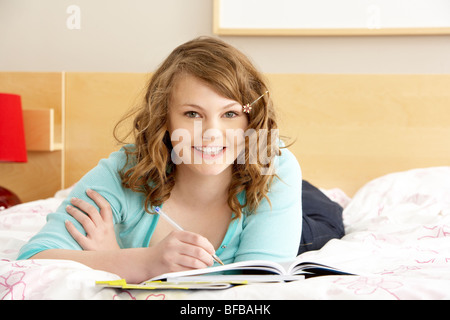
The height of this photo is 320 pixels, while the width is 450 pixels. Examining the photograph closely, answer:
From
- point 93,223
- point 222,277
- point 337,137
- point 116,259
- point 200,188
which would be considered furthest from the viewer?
point 337,137

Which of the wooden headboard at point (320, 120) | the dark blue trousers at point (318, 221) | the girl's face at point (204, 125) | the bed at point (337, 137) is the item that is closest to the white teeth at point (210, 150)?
the girl's face at point (204, 125)

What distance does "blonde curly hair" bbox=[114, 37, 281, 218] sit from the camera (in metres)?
1.02

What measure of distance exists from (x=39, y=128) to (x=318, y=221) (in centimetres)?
131

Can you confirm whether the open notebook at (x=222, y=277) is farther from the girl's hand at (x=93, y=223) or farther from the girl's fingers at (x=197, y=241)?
the girl's hand at (x=93, y=223)

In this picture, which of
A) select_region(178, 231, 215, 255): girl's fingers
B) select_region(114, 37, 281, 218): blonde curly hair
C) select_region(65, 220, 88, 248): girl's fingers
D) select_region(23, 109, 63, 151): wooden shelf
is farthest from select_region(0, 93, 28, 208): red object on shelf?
select_region(178, 231, 215, 255): girl's fingers

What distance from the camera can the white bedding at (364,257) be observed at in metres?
0.66

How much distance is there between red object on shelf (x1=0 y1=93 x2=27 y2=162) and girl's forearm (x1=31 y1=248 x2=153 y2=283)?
108 centimetres

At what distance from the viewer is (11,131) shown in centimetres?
183

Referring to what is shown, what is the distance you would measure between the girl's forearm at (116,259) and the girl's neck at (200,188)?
10.6 inches

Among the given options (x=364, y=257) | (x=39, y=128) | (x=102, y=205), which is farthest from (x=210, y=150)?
(x=39, y=128)

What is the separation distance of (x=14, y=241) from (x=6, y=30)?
147 centimetres

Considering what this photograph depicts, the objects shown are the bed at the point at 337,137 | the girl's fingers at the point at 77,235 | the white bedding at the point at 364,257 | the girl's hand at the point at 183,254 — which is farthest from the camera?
the bed at the point at 337,137

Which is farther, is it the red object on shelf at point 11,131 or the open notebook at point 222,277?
the red object on shelf at point 11,131

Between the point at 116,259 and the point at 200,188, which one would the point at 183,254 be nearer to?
the point at 116,259
